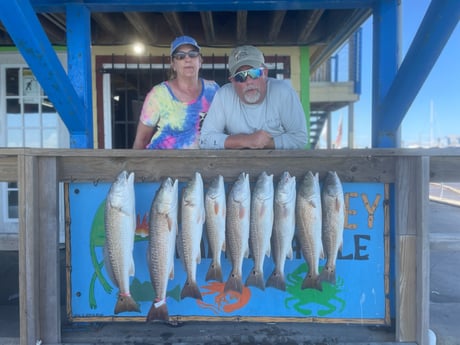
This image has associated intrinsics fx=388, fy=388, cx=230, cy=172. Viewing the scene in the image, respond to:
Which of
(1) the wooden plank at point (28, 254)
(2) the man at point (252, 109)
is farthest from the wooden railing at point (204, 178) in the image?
(2) the man at point (252, 109)

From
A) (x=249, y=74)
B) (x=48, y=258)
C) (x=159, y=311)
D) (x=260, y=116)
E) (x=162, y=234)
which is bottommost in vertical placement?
(x=159, y=311)

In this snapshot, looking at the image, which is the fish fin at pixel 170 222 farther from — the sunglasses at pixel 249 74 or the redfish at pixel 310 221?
the sunglasses at pixel 249 74

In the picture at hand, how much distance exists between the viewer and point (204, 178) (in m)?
2.35

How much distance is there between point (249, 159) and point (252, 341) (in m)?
1.08

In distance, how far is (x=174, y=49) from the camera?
8.73ft

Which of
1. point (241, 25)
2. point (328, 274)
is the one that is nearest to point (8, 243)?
point (328, 274)

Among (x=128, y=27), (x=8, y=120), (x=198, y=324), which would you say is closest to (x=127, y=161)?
(x=198, y=324)

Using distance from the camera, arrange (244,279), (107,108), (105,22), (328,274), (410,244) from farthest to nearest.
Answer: (107,108) → (105,22) → (244,279) → (410,244) → (328,274)

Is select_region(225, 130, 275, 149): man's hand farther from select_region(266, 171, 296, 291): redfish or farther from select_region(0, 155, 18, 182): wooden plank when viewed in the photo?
select_region(0, 155, 18, 182): wooden plank

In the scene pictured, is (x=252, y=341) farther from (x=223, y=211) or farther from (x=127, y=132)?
(x=127, y=132)

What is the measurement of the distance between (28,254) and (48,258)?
12 cm

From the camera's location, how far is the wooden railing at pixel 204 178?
2.23m

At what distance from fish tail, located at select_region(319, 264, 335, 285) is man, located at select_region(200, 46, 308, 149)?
75 cm

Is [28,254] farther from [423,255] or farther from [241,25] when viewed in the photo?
[241,25]
